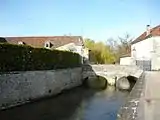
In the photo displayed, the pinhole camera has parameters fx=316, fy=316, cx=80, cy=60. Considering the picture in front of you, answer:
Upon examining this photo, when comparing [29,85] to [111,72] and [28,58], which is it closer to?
[28,58]

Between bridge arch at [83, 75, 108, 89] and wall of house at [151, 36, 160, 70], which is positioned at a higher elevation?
wall of house at [151, 36, 160, 70]

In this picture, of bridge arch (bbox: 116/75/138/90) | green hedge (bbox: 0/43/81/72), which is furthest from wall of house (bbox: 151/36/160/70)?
green hedge (bbox: 0/43/81/72)

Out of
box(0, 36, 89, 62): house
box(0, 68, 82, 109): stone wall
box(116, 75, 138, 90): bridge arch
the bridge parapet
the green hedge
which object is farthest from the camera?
box(0, 36, 89, 62): house

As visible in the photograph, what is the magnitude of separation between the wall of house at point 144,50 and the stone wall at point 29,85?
15.1 metres

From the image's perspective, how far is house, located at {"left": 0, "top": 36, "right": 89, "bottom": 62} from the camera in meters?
52.0

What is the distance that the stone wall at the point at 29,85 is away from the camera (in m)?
20.2

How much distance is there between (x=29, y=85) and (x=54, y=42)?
101 feet

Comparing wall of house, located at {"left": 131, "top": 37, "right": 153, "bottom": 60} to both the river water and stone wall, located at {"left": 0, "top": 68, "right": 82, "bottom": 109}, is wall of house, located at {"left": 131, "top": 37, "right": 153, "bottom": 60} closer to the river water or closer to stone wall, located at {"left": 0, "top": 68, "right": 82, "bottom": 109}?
stone wall, located at {"left": 0, "top": 68, "right": 82, "bottom": 109}

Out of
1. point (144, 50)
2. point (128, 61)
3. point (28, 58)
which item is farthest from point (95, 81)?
point (28, 58)

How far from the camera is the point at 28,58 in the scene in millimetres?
23859

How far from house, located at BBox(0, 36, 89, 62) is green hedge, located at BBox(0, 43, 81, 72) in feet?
61.7

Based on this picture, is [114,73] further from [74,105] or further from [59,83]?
[74,105]

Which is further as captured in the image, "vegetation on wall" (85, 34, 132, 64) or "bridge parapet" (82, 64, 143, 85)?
"vegetation on wall" (85, 34, 132, 64)

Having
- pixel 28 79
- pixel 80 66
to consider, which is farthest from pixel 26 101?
pixel 80 66
